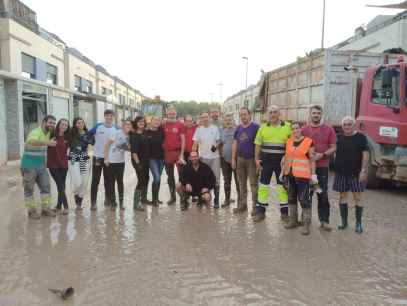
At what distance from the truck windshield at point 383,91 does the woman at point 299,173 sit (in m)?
3.08

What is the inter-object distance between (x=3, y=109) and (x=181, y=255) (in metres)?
10.9

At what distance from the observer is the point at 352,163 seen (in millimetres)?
5195

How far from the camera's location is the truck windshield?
281 inches

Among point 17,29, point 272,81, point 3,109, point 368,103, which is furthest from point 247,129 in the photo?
point 17,29

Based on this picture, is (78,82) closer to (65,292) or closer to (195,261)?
(195,261)

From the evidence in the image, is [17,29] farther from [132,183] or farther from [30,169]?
[30,169]

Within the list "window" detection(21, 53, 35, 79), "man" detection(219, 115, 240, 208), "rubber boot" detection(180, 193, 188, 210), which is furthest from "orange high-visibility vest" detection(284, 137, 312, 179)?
"window" detection(21, 53, 35, 79)

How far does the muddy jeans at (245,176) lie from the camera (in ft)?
19.9

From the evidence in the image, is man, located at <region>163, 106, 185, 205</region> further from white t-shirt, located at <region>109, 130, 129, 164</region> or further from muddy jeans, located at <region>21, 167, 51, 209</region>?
muddy jeans, located at <region>21, 167, 51, 209</region>

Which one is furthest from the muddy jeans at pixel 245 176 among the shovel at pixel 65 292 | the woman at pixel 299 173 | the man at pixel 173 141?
the shovel at pixel 65 292

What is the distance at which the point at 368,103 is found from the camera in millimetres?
7711

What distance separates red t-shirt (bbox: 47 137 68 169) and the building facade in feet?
24.3

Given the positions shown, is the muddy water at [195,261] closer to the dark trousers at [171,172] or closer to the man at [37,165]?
the man at [37,165]

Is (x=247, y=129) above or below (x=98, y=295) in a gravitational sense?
above
